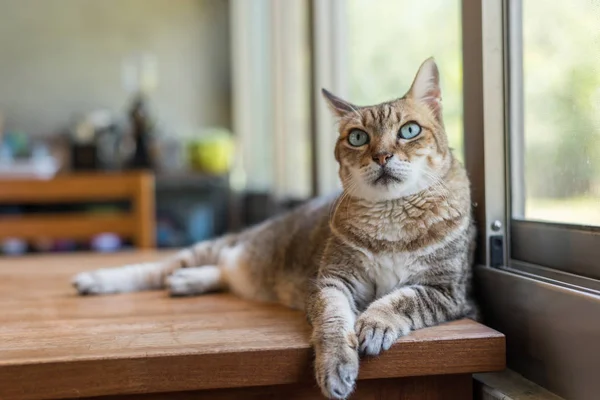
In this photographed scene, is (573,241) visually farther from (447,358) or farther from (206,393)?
(206,393)

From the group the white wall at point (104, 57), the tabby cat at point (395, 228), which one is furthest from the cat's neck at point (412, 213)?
the white wall at point (104, 57)

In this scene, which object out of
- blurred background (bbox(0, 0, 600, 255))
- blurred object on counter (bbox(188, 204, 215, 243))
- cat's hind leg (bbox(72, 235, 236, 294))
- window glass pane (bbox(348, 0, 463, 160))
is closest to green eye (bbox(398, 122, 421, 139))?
window glass pane (bbox(348, 0, 463, 160))

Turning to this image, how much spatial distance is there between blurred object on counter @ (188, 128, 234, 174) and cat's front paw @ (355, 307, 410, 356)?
9.04 ft

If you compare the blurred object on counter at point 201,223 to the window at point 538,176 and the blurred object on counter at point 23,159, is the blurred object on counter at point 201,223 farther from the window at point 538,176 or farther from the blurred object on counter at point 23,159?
the window at point 538,176

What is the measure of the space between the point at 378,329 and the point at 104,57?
359 cm

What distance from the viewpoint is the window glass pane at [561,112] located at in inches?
38.1

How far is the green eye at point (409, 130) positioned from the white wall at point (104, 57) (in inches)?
128

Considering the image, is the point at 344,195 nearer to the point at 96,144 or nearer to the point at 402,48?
the point at 402,48

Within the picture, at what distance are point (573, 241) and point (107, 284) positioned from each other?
1.04 metres

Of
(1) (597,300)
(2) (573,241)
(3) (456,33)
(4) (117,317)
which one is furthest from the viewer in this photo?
(3) (456,33)

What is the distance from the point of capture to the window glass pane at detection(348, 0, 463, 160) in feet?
4.76

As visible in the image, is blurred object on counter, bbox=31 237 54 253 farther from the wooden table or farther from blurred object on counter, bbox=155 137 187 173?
the wooden table

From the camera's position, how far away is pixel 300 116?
2.80 meters

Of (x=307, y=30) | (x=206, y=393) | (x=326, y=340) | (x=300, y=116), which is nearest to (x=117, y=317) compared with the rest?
(x=206, y=393)
